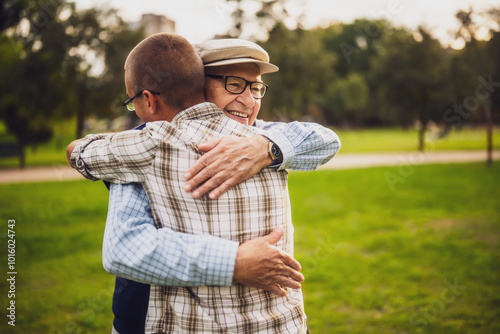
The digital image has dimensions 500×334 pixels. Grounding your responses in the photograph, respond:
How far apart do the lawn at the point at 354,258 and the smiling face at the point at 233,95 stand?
10.6 feet

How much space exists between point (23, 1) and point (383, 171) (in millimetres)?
14884

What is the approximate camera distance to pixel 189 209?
1463 millimetres

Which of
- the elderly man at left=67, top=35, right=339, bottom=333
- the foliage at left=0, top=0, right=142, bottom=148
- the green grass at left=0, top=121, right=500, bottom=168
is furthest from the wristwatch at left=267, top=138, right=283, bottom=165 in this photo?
the green grass at left=0, top=121, right=500, bottom=168

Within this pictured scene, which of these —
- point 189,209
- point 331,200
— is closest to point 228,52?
point 189,209

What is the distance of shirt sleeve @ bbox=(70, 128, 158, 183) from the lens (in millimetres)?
1429

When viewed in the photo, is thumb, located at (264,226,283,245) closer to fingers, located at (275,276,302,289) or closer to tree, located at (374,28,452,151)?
fingers, located at (275,276,302,289)

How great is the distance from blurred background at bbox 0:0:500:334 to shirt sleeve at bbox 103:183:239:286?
8.96 feet

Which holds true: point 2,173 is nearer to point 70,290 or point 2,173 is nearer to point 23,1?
point 23,1

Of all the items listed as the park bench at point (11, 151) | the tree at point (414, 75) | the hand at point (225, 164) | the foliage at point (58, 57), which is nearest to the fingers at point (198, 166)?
the hand at point (225, 164)

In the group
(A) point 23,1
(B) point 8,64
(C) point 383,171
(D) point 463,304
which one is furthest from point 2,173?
(D) point 463,304

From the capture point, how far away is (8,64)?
1736 centimetres

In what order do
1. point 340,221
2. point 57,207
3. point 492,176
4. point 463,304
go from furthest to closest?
1. point 492,176
2. point 57,207
3. point 340,221
4. point 463,304

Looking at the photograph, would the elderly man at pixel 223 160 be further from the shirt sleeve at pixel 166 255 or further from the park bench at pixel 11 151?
the park bench at pixel 11 151

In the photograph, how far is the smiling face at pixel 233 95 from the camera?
1910 millimetres
